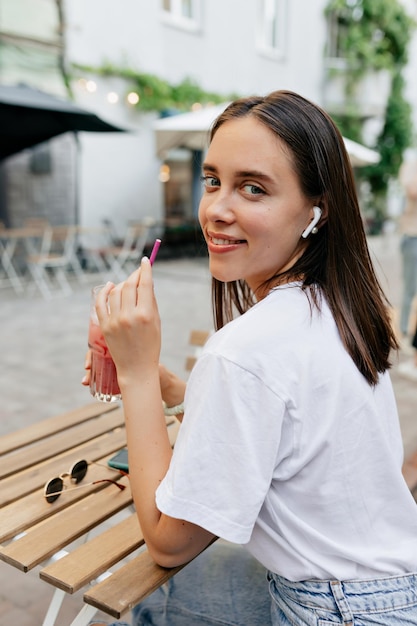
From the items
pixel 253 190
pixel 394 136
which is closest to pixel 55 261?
pixel 253 190

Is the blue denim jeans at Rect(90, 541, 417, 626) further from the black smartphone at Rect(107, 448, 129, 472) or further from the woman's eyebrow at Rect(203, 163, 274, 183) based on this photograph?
the woman's eyebrow at Rect(203, 163, 274, 183)

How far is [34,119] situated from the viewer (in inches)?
273

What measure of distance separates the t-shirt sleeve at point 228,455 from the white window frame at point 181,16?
12114mm

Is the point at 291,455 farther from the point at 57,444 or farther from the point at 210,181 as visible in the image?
the point at 57,444

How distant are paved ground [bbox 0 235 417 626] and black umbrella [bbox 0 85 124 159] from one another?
1906 mm

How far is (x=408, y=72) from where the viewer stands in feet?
66.0

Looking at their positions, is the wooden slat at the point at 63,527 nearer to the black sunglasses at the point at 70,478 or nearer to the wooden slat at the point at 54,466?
the black sunglasses at the point at 70,478

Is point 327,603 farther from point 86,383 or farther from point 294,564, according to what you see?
point 86,383

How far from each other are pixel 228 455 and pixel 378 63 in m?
17.5

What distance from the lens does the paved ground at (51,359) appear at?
7.93 feet

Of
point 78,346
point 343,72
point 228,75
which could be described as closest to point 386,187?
point 343,72

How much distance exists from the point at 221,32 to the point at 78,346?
31.1ft

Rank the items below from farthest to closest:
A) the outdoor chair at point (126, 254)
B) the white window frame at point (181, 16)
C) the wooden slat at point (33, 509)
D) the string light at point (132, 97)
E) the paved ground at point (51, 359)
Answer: the white window frame at point (181, 16), the string light at point (132, 97), the outdoor chair at point (126, 254), the paved ground at point (51, 359), the wooden slat at point (33, 509)

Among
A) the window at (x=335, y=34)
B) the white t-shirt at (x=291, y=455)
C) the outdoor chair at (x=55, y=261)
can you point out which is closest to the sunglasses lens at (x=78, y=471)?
the white t-shirt at (x=291, y=455)
